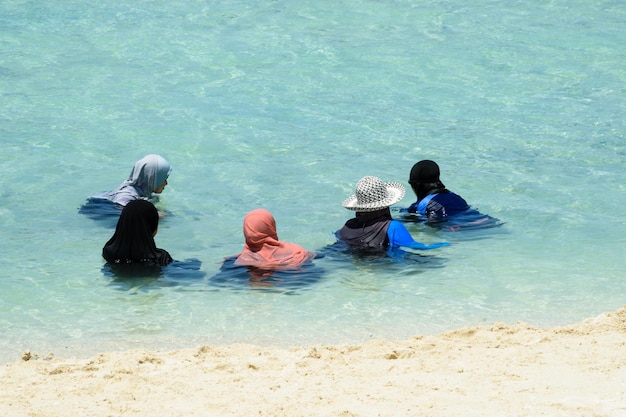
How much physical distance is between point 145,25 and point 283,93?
5.40 m

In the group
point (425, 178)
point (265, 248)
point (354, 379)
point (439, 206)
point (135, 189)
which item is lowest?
point (354, 379)

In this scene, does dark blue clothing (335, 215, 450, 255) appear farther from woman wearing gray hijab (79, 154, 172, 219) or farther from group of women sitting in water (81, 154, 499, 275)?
woman wearing gray hijab (79, 154, 172, 219)

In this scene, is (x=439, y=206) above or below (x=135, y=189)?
below

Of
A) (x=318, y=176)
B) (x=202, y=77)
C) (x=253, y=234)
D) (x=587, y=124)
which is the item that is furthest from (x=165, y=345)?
(x=202, y=77)

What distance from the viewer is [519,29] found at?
21.8 meters

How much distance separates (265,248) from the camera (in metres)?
9.48

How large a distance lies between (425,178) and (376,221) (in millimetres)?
1302

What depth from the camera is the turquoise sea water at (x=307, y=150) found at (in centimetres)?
895

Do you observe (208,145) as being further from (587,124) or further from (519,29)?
(519,29)

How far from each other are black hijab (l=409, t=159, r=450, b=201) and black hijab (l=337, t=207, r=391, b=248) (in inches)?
43.0

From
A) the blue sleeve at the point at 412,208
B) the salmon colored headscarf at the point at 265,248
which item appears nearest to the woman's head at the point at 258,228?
the salmon colored headscarf at the point at 265,248

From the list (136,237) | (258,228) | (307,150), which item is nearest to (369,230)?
(258,228)

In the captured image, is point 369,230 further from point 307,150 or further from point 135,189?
point 307,150

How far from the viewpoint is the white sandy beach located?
20.1 feet
